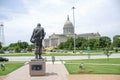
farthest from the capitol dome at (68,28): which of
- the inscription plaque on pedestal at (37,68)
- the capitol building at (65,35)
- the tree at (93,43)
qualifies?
the inscription plaque on pedestal at (37,68)

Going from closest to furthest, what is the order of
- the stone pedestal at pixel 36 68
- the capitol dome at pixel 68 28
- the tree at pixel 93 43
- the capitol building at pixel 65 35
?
the stone pedestal at pixel 36 68 → the tree at pixel 93 43 → the capitol dome at pixel 68 28 → the capitol building at pixel 65 35

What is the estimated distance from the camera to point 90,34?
194 m

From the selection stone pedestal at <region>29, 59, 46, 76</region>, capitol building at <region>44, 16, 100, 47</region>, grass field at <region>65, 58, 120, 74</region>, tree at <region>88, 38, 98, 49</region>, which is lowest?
grass field at <region>65, 58, 120, 74</region>

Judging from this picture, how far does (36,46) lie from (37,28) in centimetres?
135

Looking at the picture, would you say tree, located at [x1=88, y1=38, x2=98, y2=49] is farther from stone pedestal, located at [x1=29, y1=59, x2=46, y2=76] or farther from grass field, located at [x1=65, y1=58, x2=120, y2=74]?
stone pedestal, located at [x1=29, y1=59, x2=46, y2=76]

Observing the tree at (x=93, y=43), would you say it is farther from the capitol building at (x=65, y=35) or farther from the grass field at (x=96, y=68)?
the grass field at (x=96, y=68)

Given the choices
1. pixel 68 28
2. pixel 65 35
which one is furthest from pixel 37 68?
pixel 65 35

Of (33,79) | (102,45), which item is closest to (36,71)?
(33,79)

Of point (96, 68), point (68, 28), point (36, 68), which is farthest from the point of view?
point (68, 28)

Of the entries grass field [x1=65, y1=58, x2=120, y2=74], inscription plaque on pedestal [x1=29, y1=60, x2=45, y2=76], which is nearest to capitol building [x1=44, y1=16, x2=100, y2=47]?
grass field [x1=65, y1=58, x2=120, y2=74]

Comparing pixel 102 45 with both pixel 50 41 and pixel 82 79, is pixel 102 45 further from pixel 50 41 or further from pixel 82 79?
pixel 82 79

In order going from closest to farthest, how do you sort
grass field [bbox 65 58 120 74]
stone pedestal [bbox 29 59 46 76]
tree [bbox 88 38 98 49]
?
stone pedestal [bbox 29 59 46 76] → grass field [bbox 65 58 120 74] → tree [bbox 88 38 98 49]

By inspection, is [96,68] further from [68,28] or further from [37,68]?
[68,28]

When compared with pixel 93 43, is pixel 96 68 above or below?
below
